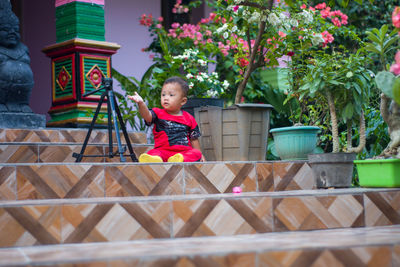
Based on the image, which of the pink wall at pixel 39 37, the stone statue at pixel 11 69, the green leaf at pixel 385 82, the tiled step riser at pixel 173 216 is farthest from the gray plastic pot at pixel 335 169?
the pink wall at pixel 39 37

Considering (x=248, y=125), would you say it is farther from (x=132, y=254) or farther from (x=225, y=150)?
(x=132, y=254)

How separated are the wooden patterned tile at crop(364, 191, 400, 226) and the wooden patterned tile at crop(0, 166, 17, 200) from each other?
1.78 metres

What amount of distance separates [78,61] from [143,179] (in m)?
2.56

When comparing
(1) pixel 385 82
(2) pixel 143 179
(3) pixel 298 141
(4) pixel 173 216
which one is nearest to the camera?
(4) pixel 173 216

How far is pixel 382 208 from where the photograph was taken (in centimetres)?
286

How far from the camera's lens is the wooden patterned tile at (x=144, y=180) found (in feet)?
9.82

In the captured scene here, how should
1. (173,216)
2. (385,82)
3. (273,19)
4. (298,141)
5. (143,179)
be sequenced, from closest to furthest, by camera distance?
(173,216), (385,82), (143,179), (298,141), (273,19)

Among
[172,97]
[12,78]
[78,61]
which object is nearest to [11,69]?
[12,78]

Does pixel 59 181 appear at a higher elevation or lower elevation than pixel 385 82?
lower

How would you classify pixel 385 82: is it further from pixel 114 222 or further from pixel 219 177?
pixel 114 222

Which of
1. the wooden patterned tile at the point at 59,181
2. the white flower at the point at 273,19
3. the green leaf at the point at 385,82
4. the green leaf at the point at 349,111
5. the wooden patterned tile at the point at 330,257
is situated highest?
the white flower at the point at 273,19

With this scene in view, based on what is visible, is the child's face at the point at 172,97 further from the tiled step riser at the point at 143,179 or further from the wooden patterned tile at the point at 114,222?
the wooden patterned tile at the point at 114,222

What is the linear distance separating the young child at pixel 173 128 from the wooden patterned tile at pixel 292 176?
0.66m

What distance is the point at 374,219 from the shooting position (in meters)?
2.79
